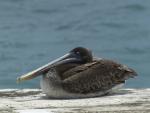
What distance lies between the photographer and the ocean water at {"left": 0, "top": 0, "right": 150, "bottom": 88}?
18.6 metres

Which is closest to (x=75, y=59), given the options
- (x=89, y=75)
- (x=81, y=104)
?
(x=89, y=75)

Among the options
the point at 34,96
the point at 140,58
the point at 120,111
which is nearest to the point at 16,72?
the point at 140,58

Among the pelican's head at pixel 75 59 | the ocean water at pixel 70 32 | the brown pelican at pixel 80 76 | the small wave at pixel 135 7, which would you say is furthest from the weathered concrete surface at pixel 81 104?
the small wave at pixel 135 7

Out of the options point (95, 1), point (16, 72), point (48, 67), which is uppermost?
point (95, 1)

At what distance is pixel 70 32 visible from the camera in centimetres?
2238

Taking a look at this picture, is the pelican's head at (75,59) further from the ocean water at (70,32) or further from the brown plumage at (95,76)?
the ocean water at (70,32)

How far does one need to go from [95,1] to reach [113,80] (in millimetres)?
18381

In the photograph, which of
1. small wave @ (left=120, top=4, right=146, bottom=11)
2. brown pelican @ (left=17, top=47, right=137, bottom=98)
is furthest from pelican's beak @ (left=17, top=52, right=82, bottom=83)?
small wave @ (left=120, top=4, right=146, bottom=11)

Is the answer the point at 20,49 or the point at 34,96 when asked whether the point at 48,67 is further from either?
the point at 20,49

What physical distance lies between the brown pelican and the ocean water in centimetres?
676

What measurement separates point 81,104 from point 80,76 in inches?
25.7

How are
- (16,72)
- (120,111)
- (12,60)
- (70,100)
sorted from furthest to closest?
(12,60) → (16,72) → (70,100) → (120,111)

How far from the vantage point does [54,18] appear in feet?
79.6

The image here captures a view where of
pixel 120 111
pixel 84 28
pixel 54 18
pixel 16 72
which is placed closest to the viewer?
pixel 120 111
